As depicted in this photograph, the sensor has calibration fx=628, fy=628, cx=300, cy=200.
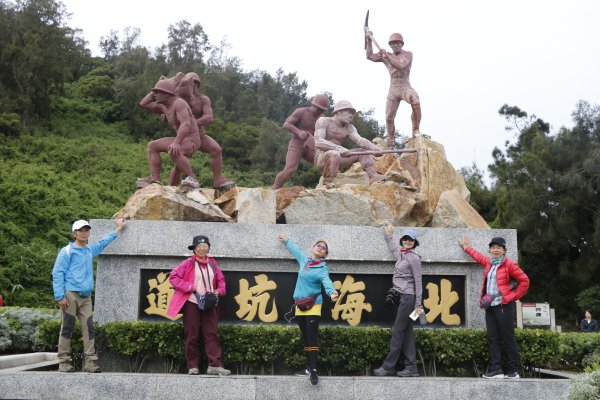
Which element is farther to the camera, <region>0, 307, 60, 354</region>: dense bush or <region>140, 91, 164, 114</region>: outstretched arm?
<region>0, 307, 60, 354</region>: dense bush

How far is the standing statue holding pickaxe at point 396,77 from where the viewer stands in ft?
31.5

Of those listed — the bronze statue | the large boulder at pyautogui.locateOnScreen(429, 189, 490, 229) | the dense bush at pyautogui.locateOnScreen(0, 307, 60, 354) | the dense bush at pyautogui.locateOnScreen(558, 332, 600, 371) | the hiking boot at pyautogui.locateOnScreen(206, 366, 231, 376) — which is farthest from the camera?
the dense bush at pyautogui.locateOnScreen(558, 332, 600, 371)

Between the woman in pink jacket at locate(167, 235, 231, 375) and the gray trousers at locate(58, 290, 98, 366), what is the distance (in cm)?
75

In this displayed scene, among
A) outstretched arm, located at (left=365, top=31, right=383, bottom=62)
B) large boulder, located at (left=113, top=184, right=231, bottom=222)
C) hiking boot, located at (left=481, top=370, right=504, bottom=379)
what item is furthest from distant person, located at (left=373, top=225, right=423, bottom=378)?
outstretched arm, located at (left=365, top=31, right=383, bottom=62)

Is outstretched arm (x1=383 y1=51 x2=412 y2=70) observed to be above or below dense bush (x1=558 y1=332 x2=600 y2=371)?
above

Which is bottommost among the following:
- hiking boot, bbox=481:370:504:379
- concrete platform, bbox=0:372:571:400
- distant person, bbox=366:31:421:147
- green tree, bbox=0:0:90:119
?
concrete platform, bbox=0:372:571:400

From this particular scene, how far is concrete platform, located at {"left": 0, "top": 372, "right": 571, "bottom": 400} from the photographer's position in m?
5.24

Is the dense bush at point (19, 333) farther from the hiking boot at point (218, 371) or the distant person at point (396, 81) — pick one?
the distant person at point (396, 81)

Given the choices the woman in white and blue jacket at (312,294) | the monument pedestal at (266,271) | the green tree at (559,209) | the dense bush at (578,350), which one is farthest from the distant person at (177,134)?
the green tree at (559,209)

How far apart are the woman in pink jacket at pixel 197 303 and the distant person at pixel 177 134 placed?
204cm

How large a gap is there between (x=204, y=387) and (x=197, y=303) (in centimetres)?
75

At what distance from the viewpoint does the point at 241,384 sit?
528 cm

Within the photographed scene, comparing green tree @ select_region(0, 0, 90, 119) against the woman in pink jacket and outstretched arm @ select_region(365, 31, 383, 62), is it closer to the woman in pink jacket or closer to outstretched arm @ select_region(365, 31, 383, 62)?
outstretched arm @ select_region(365, 31, 383, 62)

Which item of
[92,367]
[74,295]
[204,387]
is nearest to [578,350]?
[204,387]
